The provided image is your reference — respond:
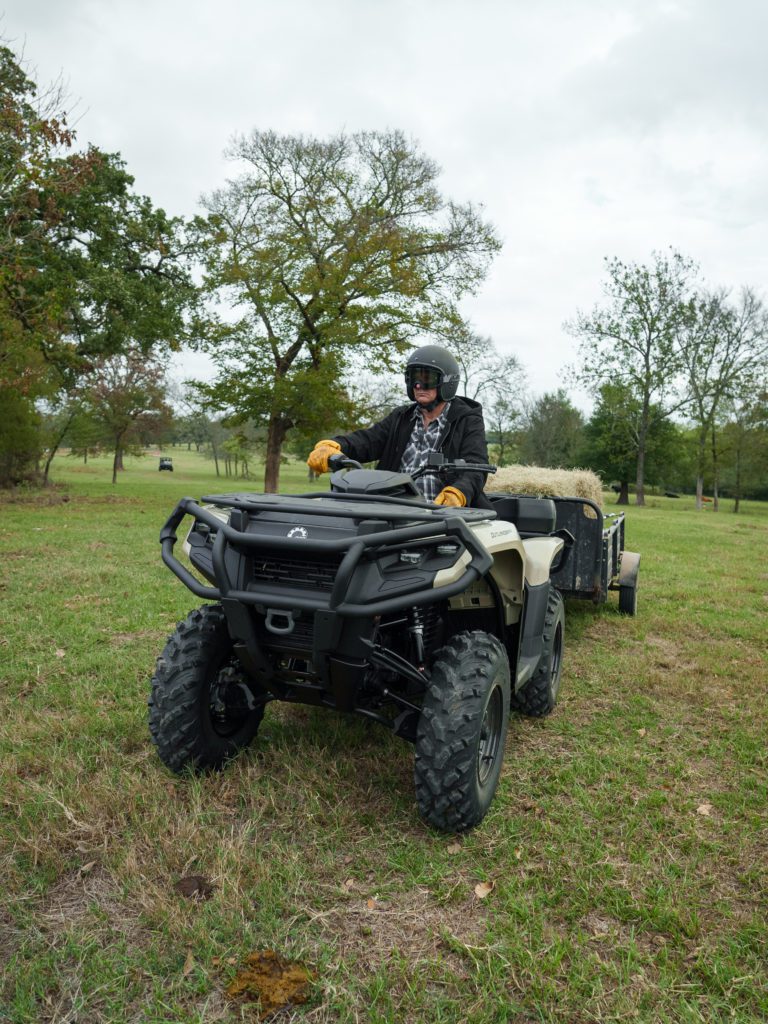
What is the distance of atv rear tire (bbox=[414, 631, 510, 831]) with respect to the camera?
258 cm

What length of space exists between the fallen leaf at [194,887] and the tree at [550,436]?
138 ft

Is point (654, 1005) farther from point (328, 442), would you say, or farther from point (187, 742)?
point (328, 442)

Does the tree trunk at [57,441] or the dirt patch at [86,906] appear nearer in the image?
the dirt patch at [86,906]

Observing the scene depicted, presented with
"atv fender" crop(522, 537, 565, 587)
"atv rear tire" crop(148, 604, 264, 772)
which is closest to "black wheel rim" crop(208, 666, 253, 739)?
"atv rear tire" crop(148, 604, 264, 772)

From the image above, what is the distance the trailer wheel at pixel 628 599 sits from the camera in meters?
6.71

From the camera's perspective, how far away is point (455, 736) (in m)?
2.58

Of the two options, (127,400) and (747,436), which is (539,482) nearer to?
(127,400)

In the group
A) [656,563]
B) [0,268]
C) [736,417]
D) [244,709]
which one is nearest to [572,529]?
[244,709]

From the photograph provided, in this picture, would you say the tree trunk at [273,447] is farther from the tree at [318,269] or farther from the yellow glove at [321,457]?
Answer: the yellow glove at [321,457]

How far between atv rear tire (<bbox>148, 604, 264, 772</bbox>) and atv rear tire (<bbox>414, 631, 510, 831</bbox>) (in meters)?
0.86

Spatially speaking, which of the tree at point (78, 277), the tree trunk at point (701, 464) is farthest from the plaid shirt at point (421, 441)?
the tree trunk at point (701, 464)

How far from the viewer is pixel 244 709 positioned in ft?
10.7

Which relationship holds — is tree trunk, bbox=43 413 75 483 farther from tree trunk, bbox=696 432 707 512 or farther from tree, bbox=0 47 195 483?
tree trunk, bbox=696 432 707 512

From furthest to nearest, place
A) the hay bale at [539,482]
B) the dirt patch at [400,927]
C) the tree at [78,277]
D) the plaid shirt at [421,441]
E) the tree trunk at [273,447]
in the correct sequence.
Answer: the tree trunk at [273,447], the tree at [78,277], the hay bale at [539,482], the plaid shirt at [421,441], the dirt patch at [400,927]
